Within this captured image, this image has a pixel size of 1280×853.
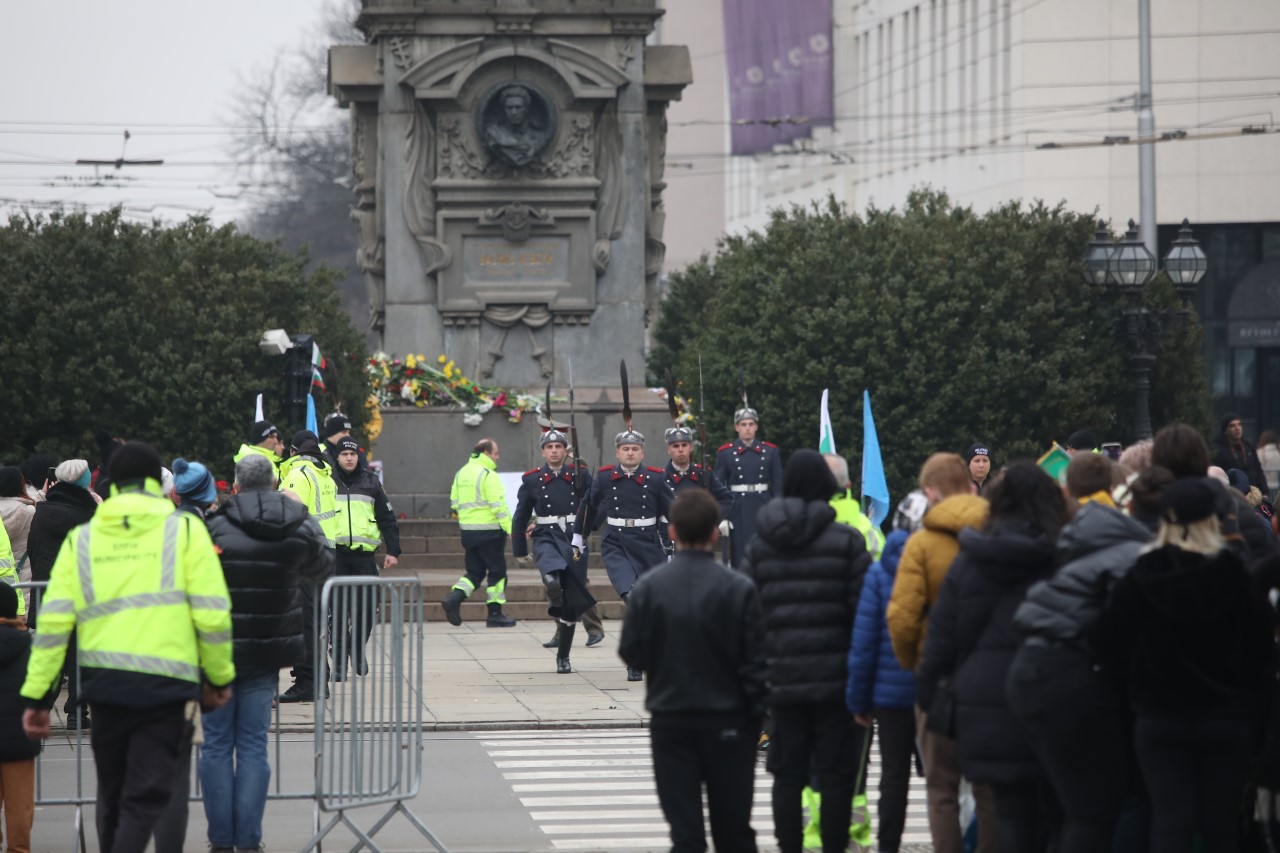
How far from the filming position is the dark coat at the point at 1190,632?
812cm

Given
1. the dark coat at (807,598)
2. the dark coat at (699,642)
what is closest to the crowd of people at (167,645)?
the dark coat at (699,642)

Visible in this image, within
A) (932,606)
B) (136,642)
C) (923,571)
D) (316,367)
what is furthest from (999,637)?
(316,367)

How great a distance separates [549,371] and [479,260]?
1.55 metres

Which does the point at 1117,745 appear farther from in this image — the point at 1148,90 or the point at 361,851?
the point at 1148,90

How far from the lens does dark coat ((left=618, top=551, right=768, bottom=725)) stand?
880cm

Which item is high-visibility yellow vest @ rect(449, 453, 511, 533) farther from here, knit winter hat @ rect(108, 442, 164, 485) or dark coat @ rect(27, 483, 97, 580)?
knit winter hat @ rect(108, 442, 164, 485)

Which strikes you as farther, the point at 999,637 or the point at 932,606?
the point at 932,606

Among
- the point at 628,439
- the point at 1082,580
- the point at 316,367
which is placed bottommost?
the point at 1082,580

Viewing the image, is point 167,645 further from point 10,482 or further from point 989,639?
point 10,482

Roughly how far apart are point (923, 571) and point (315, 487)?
9.06 metres

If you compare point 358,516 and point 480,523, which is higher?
point 358,516

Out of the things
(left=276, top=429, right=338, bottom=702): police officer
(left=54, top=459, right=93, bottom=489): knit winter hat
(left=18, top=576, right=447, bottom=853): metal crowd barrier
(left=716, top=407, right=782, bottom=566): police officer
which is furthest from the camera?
(left=716, top=407, right=782, bottom=566): police officer

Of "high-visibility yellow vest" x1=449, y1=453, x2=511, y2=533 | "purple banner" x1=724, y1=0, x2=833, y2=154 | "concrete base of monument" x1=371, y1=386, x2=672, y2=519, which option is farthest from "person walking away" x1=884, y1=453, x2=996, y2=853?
"purple banner" x1=724, y1=0, x2=833, y2=154

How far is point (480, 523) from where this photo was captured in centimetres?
2241
